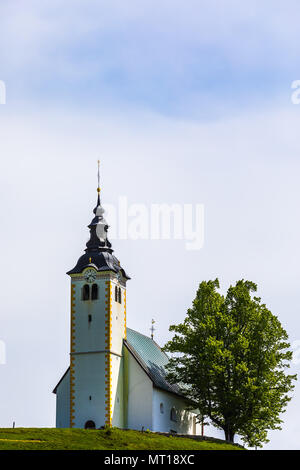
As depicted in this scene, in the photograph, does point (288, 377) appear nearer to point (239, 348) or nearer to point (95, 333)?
point (239, 348)

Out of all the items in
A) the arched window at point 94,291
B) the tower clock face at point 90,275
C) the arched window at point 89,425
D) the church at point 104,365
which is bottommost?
the arched window at point 89,425

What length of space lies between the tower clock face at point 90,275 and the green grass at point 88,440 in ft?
45.4

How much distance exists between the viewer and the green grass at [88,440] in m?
55.6

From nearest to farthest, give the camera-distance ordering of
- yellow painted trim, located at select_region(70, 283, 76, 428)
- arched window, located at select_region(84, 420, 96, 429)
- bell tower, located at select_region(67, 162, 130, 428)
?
1. arched window, located at select_region(84, 420, 96, 429)
2. bell tower, located at select_region(67, 162, 130, 428)
3. yellow painted trim, located at select_region(70, 283, 76, 428)

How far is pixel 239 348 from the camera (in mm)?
72125

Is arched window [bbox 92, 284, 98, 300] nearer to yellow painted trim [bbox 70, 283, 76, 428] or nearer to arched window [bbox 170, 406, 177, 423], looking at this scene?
yellow painted trim [bbox 70, 283, 76, 428]

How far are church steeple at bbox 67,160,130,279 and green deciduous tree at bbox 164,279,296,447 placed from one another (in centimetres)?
705

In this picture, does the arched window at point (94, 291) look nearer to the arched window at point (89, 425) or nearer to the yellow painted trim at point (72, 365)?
the yellow painted trim at point (72, 365)

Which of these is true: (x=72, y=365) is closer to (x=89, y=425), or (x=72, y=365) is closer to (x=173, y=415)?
(x=89, y=425)

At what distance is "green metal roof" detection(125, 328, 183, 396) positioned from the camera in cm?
7544

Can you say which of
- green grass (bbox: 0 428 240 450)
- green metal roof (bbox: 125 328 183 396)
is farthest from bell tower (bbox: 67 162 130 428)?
green grass (bbox: 0 428 240 450)

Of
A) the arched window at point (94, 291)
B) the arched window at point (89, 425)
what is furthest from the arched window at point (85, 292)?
the arched window at point (89, 425)
